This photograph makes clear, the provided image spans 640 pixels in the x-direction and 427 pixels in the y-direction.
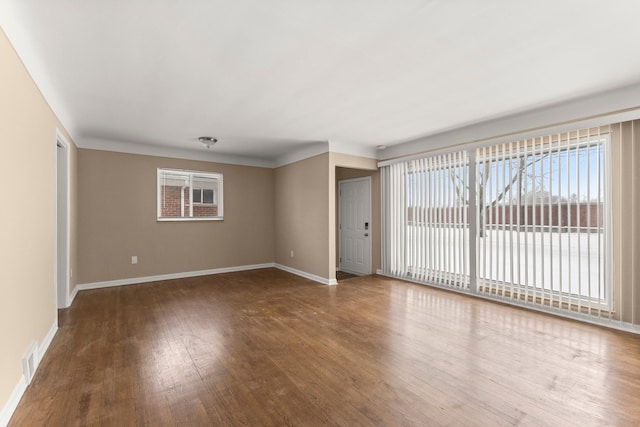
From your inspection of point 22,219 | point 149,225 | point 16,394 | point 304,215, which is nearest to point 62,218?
point 149,225

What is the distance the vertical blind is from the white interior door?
86 cm

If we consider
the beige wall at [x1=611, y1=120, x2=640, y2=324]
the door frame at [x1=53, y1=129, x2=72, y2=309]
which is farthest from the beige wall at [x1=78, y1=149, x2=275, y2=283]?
the beige wall at [x1=611, y1=120, x2=640, y2=324]

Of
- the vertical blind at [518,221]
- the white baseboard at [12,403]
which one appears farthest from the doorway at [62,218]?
the vertical blind at [518,221]

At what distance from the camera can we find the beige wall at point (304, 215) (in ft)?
17.2

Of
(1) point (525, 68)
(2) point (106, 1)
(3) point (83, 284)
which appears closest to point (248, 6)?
(2) point (106, 1)

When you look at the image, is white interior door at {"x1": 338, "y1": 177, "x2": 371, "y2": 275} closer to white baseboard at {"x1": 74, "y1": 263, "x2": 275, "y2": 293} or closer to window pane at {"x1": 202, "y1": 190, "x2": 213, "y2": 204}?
white baseboard at {"x1": 74, "y1": 263, "x2": 275, "y2": 293}

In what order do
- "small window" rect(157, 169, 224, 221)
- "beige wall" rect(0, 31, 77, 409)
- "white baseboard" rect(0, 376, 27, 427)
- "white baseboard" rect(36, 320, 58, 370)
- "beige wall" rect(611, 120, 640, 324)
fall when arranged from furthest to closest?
1. "small window" rect(157, 169, 224, 221)
2. "beige wall" rect(611, 120, 640, 324)
3. "white baseboard" rect(36, 320, 58, 370)
4. "beige wall" rect(0, 31, 77, 409)
5. "white baseboard" rect(0, 376, 27, 427)

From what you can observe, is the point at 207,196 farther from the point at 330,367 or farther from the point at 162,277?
the point at 330,367

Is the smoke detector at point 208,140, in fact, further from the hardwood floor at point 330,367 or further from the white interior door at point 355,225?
the white interior door at point 355,225

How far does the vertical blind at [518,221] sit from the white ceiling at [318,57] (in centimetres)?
66

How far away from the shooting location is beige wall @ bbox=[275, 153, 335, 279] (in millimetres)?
5230

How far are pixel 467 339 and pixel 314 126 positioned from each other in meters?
3.26

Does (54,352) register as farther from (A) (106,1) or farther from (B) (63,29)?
(A) (106,1)

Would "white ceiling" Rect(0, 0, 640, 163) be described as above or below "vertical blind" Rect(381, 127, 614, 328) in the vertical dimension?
A: above
